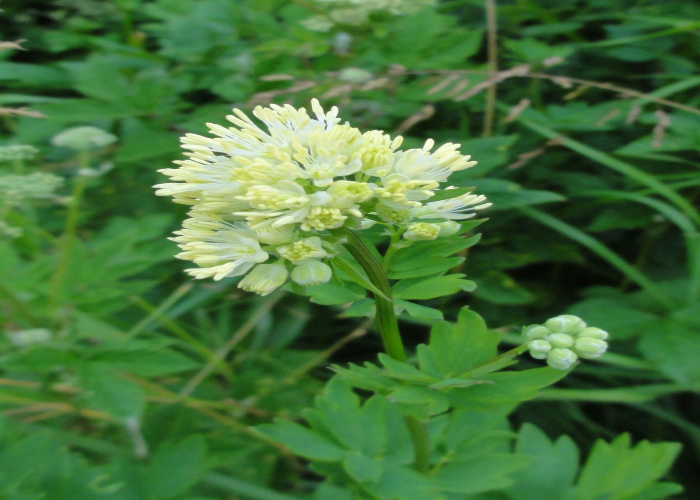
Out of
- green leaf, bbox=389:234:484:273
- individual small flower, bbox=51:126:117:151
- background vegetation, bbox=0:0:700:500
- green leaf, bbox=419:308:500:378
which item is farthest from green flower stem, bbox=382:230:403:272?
individual small flower, bbox=51:126:117:151

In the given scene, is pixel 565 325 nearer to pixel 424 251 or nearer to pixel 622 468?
pixel 424 251

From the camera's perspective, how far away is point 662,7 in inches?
99.8

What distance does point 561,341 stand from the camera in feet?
3.50

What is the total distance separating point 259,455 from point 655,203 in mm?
1646

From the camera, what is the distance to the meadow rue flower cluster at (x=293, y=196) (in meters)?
0.99

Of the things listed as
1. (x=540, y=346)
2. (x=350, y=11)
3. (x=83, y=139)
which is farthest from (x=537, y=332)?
(x=350, y=11)

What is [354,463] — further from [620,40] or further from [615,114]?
[620,40]

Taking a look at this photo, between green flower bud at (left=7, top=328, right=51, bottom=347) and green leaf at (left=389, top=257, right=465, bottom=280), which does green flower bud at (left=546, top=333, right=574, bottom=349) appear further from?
green flower bud at (left=7, top=328, right=51, bottom=347)

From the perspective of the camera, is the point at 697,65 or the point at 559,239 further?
the point at 697,65

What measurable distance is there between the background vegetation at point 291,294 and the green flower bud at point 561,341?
1.96ft

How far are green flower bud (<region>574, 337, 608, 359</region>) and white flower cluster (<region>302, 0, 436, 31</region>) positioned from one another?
1.69 m

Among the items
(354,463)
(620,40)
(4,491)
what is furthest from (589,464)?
(620,40)

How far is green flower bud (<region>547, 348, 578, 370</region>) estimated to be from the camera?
1040mm

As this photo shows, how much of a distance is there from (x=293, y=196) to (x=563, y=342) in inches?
22.2
